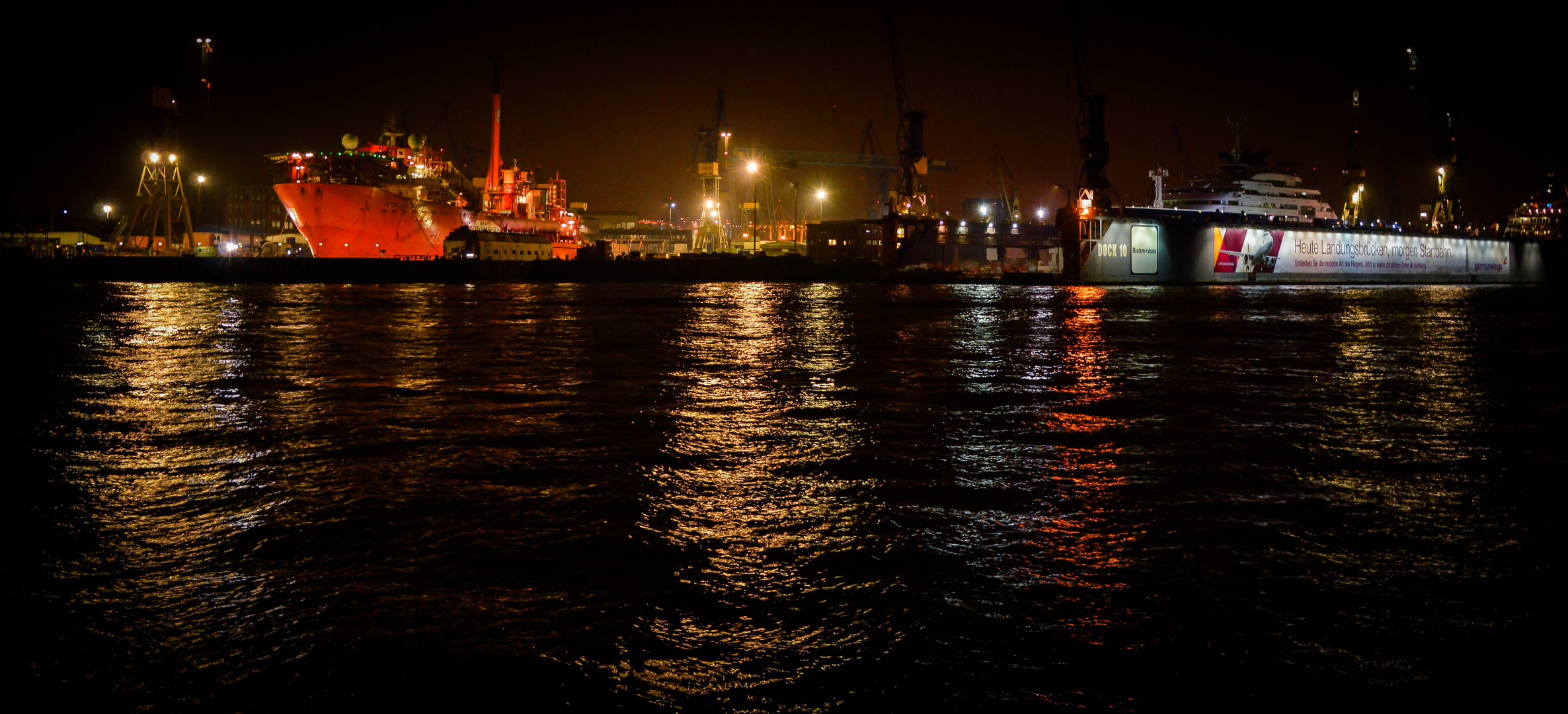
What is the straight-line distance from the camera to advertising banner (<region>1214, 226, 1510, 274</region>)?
85.9 m

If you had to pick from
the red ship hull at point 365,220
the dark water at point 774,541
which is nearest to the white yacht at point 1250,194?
the red ship hull at point 365,220

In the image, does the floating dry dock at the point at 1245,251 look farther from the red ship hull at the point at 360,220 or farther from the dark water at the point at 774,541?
the dark water at the point at 774,541

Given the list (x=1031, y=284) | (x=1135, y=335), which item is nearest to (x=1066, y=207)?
(x=1031, y=284)

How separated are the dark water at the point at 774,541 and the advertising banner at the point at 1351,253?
79020 mm

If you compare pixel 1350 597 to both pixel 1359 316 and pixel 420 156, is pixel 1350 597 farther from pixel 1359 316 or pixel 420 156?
pixel 420 156

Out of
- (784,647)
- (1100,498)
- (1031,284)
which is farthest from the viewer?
(1031,284)

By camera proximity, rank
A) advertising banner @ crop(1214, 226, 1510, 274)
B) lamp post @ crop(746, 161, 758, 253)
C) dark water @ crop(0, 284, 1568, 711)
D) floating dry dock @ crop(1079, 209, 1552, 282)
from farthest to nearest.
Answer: lamp post @ crop(746, 161, 758, 253)
advertising banner @ crop(1214, 226, 1510, 274)
floating dry dock @ crop(1079, 209, 1552, 282)
dark water @ crop(0, 284, 1568, 711)

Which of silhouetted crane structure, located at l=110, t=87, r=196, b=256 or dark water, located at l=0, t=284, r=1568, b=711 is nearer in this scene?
dark water, located at l=0, t=284, r=1568, b=711

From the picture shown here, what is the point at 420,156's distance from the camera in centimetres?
9850

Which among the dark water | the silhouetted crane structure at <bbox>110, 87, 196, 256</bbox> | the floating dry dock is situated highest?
the silhouetted crane structure at <bbox>110, 87, 196, 256</bbox>

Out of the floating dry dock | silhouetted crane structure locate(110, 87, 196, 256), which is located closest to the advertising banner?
the floating dry dock

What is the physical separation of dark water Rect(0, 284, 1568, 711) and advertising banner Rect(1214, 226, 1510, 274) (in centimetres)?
7902

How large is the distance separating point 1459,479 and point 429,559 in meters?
7.75

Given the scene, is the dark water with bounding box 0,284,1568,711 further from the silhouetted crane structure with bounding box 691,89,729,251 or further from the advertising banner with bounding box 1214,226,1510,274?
the silhouetted crane structure with bounding box 691,89,729,251
